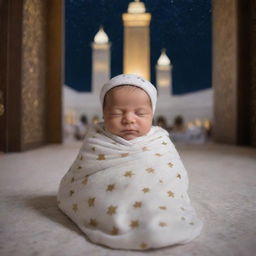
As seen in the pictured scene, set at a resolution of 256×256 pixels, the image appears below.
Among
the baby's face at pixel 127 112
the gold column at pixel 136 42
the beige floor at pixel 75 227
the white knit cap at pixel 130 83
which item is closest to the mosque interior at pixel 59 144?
the beige floor at pixel 75 227

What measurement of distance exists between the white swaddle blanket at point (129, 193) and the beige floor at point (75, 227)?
0.14 feet

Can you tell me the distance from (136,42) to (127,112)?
9.06m

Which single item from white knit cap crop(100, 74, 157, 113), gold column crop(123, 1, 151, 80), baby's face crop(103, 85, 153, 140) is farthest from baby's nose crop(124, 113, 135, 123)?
gold column crop(123, 1, 151, 80)

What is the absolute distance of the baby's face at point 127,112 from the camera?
123cm

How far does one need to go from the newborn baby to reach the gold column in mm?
8503

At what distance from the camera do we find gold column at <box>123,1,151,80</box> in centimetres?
966

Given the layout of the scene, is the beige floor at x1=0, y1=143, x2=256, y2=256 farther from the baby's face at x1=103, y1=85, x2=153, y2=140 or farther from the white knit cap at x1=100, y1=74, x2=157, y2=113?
the white knit cap at x1=100, y1=74, x2=157, y2=113

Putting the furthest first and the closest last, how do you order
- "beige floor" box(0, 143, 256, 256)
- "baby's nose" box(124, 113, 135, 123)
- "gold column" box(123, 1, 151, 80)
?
"gold column" box(123, 1, 151, 80), "baby's nose" box(124, 113, 135, 123), "beige floor" box(0, 143, 256, 256)

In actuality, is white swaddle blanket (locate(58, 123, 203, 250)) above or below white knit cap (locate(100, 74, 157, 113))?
below

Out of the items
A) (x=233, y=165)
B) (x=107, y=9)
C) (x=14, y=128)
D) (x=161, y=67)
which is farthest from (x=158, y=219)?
(x=107, y=9)

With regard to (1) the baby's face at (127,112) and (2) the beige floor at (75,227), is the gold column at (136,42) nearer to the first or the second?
(2) the beige floor at (75,227)

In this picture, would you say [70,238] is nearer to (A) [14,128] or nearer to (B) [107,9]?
(A) [14,128]

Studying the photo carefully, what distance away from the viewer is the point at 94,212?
106cm

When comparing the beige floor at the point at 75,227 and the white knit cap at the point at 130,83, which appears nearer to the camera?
the beige floor at the point at 75,227
